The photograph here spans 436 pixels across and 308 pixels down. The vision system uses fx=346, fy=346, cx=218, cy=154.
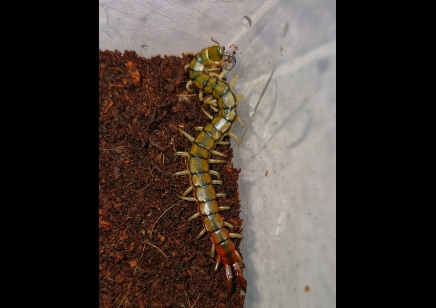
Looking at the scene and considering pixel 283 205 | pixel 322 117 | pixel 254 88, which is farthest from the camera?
pixel 254 88

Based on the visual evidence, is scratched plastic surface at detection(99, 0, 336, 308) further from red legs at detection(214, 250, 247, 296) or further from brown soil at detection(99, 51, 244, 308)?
brown soil at detection(99, 51, 244, 308)

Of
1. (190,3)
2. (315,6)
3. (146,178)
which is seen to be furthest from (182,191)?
(315,6)

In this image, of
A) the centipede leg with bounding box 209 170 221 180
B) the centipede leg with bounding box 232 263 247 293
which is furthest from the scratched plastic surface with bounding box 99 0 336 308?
the centipede leg with bounding box 209 170 221 180

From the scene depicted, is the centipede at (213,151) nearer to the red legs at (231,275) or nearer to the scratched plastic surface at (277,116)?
the red legs at (231,275)

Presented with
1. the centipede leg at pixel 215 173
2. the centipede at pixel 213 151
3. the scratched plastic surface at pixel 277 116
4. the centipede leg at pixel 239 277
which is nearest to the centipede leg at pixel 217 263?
the centipede at pixel 213 151

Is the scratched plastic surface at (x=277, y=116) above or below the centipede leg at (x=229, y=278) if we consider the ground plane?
above

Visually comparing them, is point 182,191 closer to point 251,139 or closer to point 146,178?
point 146,178
